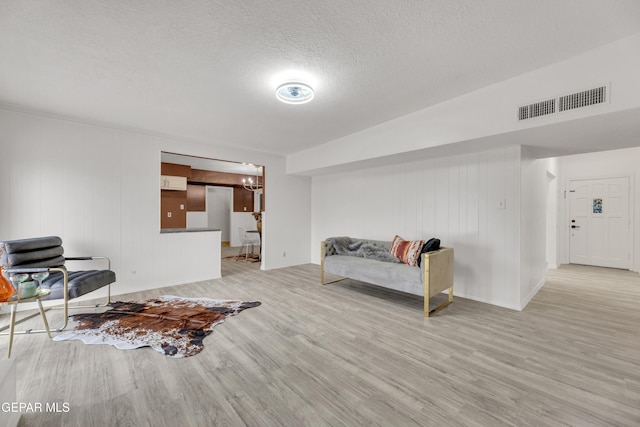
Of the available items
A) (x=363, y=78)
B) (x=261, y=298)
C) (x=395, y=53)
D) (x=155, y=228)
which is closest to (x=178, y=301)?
(x=261, y=298)

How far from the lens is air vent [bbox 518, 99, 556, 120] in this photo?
2.46 m

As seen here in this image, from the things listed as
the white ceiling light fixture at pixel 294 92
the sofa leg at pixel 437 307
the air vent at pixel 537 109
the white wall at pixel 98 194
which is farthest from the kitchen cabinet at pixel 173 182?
the air vent at pixel 537 109

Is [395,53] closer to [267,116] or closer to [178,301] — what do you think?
[267,116]

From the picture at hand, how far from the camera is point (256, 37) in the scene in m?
2.00

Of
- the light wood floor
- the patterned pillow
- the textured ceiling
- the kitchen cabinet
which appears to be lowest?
the light wood floor

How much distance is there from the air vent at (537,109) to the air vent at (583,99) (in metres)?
0.06

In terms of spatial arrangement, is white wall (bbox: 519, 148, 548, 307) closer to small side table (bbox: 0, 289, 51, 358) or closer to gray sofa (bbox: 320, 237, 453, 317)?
gray sofa (bbox: 320, 237, 453, 317)

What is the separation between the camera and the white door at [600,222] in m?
5.49

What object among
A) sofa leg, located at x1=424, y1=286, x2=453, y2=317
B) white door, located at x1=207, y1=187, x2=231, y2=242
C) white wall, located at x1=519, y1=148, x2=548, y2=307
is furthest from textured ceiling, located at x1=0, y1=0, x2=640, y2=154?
white door, located at x1=207, y1=187, x2=231, y2=242

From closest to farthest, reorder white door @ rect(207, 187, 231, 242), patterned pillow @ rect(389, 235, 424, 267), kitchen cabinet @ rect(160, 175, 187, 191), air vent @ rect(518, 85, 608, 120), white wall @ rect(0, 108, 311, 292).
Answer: air vent @ rect(518, 85, 608, 120)
white wall @ rect(0, 108, 311, 292)
patterned pillow @ rect(389, 235, 424, 267)
kitchen cabinet @ rect(160, 175, 187, 191)
white door @ rect(207, 187, 231, 242)

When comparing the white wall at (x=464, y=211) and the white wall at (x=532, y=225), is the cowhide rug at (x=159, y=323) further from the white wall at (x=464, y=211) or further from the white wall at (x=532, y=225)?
the white wall at (x=532, y=225)

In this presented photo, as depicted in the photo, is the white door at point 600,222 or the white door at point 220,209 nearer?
the white door at point 600,222

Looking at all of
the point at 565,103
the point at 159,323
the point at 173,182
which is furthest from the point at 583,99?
the point at 173,182

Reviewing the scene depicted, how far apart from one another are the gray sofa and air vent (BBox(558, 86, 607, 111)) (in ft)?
6.35
